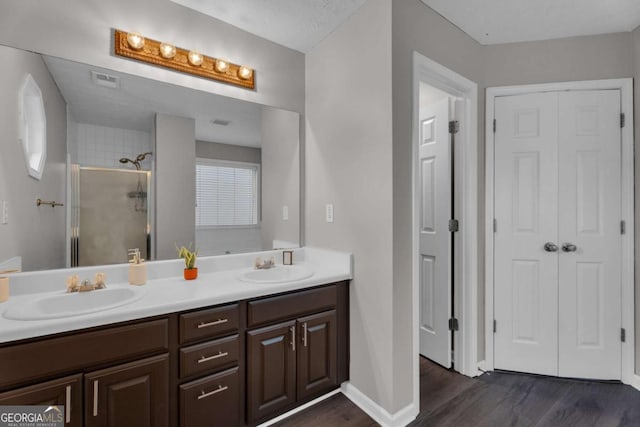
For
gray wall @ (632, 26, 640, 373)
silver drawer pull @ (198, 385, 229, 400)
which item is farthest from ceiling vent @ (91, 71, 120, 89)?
gray wall @ (632, 26, 640, 373)

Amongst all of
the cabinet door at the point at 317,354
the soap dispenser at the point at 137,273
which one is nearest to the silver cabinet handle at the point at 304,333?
the cabinet door at the point at 317,354

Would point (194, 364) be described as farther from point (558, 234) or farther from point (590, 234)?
point (590, 234)

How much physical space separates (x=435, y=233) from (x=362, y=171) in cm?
95

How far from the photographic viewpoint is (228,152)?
2.12 m

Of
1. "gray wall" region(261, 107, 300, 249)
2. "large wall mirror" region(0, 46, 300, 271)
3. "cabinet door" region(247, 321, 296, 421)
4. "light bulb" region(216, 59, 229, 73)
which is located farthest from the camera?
"gray wall" region(261, 107, 300, 249)

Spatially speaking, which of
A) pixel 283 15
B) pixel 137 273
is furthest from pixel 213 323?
pixel 283 15

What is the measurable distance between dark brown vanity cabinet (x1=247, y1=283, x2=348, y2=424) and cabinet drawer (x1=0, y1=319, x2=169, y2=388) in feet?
1.52

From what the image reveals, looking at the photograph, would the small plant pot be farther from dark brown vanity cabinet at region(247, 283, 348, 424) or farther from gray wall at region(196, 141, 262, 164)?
gray wall at region(196, 141, 262, 164)

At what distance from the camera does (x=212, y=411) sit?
1474mm

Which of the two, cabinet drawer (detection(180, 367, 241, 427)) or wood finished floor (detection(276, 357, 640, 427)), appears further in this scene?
wood finished floor (detection(276, 357, 640, 427))

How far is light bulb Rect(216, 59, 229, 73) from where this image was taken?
1981mm

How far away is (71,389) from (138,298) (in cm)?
37

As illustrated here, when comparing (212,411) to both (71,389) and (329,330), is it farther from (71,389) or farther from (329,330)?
(329,330)

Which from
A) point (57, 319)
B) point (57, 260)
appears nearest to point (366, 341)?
point (57, 319)
